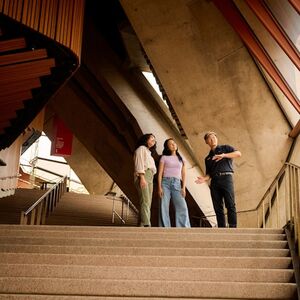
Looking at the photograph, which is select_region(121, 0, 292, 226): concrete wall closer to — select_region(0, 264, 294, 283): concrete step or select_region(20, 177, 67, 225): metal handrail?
select_region(20, 177, 67, 225): metal handrail

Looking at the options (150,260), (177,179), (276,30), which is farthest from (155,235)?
(276,30)

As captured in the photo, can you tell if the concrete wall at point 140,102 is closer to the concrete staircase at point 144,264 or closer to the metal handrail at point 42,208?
the metal handrail at point 42,208

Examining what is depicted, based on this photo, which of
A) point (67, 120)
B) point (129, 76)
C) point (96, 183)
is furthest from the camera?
point (96, 183)

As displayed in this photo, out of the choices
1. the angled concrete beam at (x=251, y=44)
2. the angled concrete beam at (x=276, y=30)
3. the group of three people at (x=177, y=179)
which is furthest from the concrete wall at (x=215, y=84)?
the group of three people at (x=177, y=179)

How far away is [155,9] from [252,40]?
1.88 meters

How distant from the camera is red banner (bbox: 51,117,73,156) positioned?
18.0 metres

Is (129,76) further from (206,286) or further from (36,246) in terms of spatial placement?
(206,286)

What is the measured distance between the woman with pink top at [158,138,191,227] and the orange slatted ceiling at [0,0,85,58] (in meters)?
1.86

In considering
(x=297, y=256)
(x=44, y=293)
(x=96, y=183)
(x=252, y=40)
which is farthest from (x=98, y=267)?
(x=96, y=183)

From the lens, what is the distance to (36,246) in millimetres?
4906

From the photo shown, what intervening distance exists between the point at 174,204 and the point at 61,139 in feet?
40.2

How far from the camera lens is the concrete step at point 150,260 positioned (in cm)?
443

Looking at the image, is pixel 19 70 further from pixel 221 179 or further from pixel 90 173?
pixel 90 173

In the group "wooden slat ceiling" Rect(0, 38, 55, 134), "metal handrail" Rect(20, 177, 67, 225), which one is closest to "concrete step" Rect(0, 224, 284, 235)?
"metal handrail" Rect(20, 177, 67, 225)
